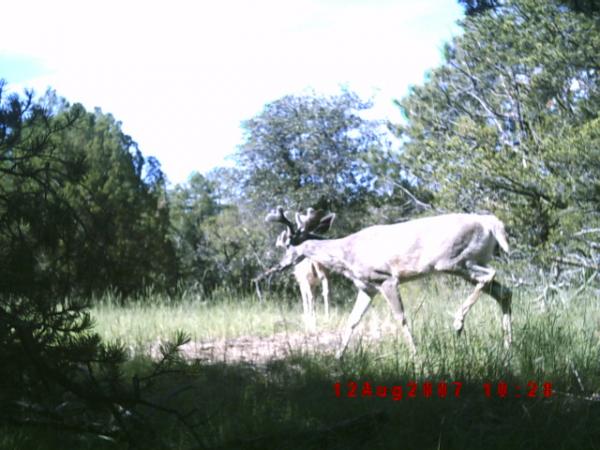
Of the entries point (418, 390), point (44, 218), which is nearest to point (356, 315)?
point (418, 390)

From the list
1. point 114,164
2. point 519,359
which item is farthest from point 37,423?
point 114,164

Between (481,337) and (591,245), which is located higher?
(591,245)

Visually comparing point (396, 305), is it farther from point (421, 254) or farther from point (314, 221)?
point (314, 221)

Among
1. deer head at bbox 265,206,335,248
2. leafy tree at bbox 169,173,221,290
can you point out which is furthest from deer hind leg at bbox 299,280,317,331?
leafy tree at bbox 169,173,221,290

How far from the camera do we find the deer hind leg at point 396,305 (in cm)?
759

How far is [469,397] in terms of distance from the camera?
5.77 meters

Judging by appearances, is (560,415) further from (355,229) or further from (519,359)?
(355,229)

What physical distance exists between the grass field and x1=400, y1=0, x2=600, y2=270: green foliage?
2079 mm

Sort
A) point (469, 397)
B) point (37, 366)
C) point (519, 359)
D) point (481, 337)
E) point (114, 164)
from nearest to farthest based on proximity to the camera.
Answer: point (37, 366) < point (469, 397) < point (519, 359) < point (481, 337) < point (114, 164)

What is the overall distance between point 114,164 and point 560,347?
11.8 m
